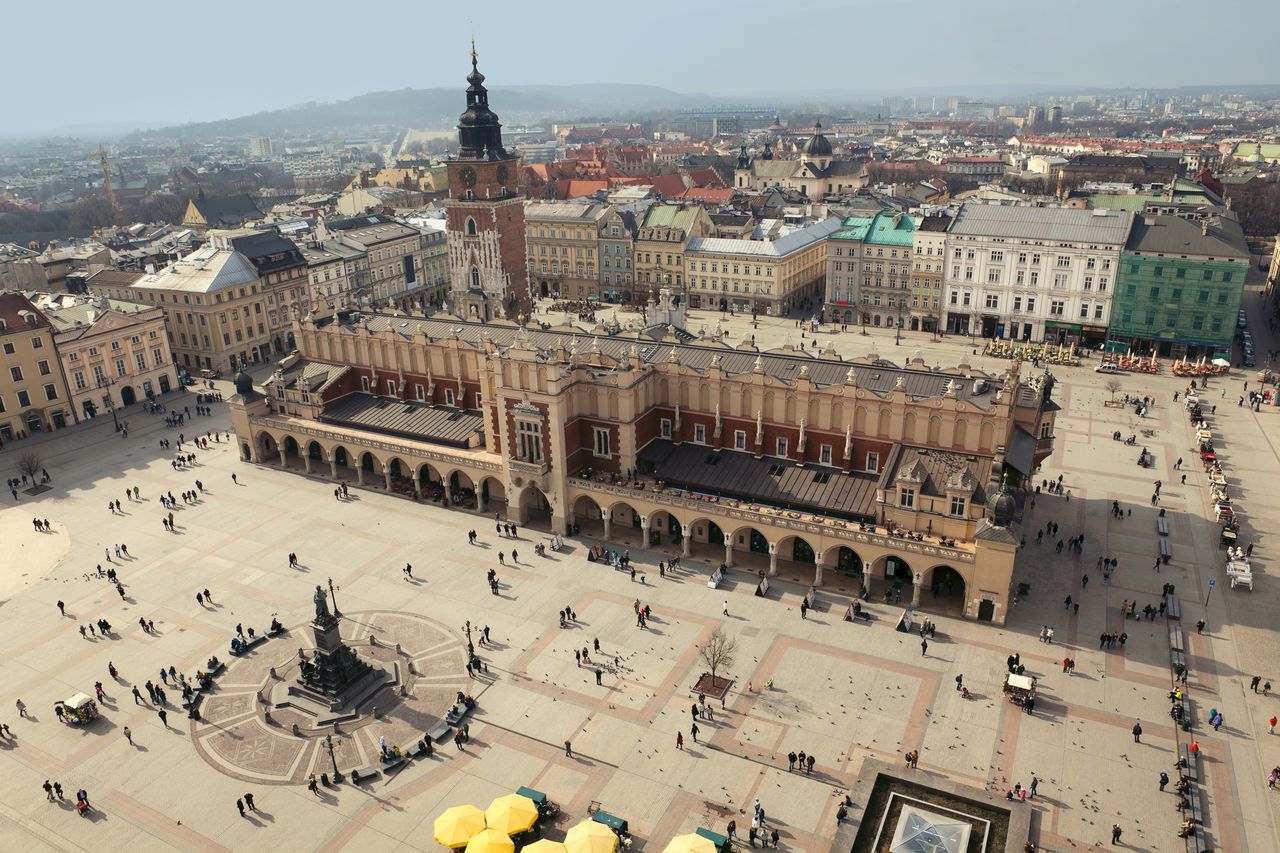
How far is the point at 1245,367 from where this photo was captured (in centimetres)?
11262

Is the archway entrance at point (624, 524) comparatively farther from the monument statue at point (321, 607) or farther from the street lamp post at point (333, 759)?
the street lamp post at point (333, 759)

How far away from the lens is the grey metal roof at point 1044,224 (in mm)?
116750

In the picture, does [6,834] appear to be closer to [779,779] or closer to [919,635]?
[779,779]

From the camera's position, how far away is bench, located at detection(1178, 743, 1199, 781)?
45.6 metres

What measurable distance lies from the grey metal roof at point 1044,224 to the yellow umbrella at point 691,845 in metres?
105

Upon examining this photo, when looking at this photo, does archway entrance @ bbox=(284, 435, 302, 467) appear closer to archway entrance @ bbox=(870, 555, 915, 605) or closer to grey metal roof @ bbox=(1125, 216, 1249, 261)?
archway entrance @ bbox=(870, 555, 915, 605)

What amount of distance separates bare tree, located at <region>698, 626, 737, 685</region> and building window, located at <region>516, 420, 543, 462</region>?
22.7 meters

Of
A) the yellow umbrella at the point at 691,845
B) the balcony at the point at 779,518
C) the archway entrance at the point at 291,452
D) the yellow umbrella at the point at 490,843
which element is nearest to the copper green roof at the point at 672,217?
the archway entrance at the point at 291,452

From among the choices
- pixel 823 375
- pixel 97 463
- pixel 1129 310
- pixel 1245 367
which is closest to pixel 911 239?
pixel 1129 310

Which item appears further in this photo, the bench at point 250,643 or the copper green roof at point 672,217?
the copper green roof at point 672,217

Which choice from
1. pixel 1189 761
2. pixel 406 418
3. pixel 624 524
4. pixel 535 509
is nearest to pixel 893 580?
pixel 1189 761

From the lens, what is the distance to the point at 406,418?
275 ft

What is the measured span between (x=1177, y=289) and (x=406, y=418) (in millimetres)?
98737

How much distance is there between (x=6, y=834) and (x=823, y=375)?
5855 cm
